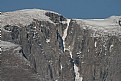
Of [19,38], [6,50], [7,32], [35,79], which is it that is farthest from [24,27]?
[35,79]

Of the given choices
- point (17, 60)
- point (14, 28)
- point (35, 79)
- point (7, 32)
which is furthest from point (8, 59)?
point (14, 28)

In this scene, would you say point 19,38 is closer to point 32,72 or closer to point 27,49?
point 27,49

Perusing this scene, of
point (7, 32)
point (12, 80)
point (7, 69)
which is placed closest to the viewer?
point (12, 80)

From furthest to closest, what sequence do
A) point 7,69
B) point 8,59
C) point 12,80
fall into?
point 8,59 → point 7,69 → point 12,80

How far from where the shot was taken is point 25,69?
66125 mm

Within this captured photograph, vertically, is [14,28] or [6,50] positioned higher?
[6,50]

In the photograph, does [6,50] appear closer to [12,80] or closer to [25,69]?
[25,69]

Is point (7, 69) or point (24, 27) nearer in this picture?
point (7, 69)

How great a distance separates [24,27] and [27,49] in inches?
347

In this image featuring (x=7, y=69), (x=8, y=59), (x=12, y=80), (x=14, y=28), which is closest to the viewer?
Result: (x=12, y=80)

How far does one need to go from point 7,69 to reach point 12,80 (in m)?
5.07

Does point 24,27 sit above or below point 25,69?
below

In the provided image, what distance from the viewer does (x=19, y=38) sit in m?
195

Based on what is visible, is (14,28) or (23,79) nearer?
(23,79)
